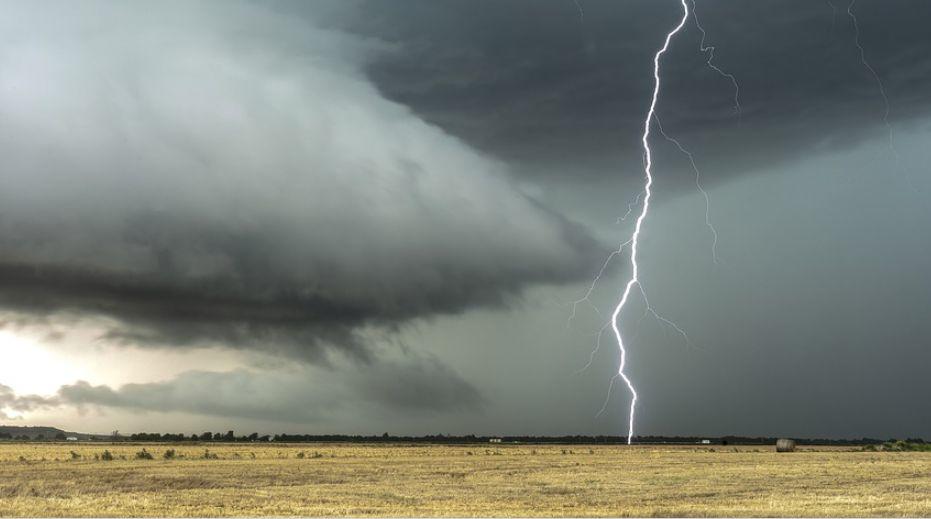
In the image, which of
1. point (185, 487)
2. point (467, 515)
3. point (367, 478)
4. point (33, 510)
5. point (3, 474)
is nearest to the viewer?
point (467, 515)

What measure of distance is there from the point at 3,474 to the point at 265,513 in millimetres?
25909

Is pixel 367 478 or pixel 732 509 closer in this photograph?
pixel 732 509

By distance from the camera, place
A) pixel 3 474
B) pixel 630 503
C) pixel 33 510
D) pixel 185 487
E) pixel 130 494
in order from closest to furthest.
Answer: pixel 33 510 < pixel 630 503 < pixel 130 494 < pixel 185 487 < pixel 3 474

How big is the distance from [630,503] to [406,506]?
23.0ft

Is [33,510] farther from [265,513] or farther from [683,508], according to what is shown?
[683,508]

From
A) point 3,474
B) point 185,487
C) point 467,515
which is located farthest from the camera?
point 3,474

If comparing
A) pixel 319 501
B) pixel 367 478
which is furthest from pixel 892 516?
pixel 367 478

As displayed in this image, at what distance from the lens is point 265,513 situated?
2278 centimetres

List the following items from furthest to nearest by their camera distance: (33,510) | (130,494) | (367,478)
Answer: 1. (367,478)
2. (130,494)
3. (33,510)

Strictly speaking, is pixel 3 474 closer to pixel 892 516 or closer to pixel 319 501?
pixel 319 501

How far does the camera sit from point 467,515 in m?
21.4

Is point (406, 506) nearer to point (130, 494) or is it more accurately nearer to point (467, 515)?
point (467, 515)

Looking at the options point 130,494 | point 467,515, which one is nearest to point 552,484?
point 467,515

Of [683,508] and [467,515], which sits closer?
[467,515]
